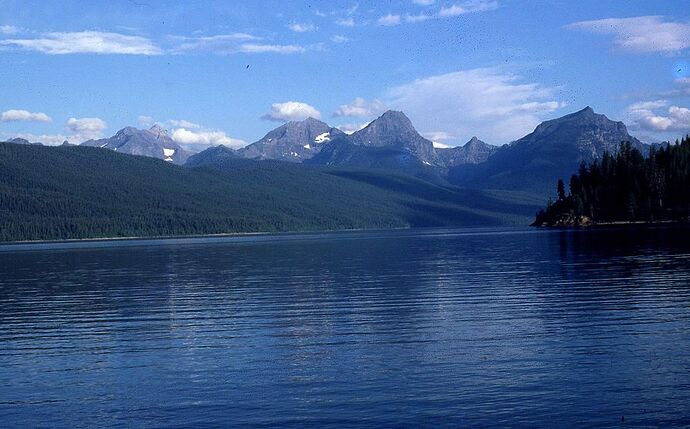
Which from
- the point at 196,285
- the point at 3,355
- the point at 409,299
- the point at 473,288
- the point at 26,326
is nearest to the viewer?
the point at 3,355

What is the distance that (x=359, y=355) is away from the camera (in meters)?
38.0

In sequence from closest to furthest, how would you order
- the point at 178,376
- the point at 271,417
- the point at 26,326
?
the point at 271,417 → the point at 178,376 → the point at 26,326

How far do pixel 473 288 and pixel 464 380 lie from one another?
37974 millimetres

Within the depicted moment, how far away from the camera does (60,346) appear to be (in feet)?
146

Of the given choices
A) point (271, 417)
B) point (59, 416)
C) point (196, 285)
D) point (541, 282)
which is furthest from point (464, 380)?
point (196, 285)

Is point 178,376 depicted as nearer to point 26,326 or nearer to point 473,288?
point 26,326

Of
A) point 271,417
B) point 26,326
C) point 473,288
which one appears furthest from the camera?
point 473,288

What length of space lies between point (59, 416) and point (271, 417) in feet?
25.6

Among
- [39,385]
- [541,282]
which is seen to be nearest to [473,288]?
[541,282]

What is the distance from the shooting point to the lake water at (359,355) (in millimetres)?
28172

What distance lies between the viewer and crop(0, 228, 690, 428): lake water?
2817 centimetres

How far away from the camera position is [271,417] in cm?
2783

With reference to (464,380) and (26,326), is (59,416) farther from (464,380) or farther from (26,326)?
(26,326)

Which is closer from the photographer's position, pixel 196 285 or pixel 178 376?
pixel 178 376
